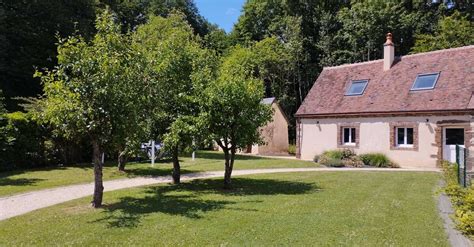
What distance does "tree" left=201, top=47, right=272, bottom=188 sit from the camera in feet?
40.3

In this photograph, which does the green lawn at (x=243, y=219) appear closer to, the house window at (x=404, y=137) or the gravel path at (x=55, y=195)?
the gravel path at (x=55, y=195)

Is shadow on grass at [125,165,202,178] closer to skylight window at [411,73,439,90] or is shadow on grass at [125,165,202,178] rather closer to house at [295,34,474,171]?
house at [295,34,474,171]

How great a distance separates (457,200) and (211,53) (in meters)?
9.09

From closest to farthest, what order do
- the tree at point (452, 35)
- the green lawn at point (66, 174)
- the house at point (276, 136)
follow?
the green lawn at point (66, 174), the tree at point (452, 35), the house at point (276, 136)

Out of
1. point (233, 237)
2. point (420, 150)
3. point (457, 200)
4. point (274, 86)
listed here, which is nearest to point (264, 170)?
point (420, 150)

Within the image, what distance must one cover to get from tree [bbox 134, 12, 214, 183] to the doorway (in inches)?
518

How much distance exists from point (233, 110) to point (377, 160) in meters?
12.4

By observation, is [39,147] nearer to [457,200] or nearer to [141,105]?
[141,105]

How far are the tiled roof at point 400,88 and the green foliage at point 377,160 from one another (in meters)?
2.41

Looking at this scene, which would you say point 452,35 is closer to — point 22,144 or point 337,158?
point 337,158

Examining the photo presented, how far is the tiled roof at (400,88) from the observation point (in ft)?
66.8

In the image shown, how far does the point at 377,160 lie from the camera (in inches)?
864

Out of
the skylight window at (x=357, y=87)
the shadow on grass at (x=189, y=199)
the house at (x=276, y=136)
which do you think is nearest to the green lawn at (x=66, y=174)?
the shadow on grass at (x=189, y=199)

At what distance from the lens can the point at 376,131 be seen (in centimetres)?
2270
